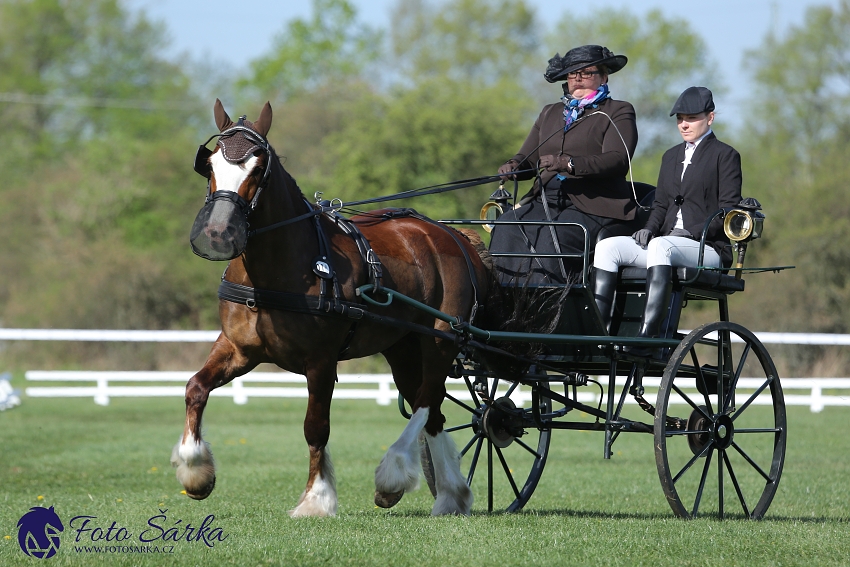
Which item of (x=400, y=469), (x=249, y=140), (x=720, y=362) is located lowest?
(x=400, y=469)

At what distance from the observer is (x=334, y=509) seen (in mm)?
6066

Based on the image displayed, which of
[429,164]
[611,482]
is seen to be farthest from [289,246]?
Answer: [429,164]

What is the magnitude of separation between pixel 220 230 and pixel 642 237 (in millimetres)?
2853

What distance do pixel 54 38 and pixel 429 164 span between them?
64.0ft

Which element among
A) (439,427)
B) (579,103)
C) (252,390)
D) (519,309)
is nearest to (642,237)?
(519,309)

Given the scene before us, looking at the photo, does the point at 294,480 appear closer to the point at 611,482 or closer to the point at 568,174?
the point at 611,482

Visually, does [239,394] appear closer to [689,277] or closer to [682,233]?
[682,233]

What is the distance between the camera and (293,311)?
583cm

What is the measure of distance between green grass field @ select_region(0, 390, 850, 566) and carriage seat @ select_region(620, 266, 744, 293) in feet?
4.81

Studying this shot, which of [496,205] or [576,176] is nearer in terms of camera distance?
[576,176]

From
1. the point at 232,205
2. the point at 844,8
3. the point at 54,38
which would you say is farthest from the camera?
the point at 54,38

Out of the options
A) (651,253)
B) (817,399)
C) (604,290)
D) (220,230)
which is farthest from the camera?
(817,399)

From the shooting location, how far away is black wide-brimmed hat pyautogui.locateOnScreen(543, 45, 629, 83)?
23.6 ft

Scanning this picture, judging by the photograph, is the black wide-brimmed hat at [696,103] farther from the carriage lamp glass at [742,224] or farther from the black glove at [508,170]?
the black glove at [508,170]
